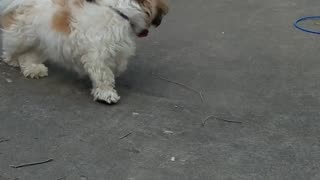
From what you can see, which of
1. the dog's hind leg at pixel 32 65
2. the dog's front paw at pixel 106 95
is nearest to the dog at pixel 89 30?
the dog's front paw at pixel 106 95

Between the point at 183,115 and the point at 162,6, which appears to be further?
the point at 162,6

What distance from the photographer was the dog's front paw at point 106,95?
468 cm

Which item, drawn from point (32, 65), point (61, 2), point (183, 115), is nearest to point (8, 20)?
point (32, 65)

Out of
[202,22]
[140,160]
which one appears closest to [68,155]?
[140,160]

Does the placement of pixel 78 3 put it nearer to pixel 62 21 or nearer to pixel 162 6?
pixel 62 21

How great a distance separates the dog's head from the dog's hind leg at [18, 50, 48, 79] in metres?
0.94

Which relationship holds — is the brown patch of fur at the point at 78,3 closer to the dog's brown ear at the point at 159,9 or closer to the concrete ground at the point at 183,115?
the dog's brown ear at the point at 159,9

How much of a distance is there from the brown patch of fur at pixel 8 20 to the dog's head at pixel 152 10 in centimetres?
105

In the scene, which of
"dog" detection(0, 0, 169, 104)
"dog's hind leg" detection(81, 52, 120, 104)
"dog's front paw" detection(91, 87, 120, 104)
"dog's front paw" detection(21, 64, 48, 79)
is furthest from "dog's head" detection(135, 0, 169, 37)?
"dog's front paw" detection(21, 64, 48, 79)

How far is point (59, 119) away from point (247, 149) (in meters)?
1.33

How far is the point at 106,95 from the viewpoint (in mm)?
4684

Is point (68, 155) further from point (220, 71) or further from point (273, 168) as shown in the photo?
point (220, 71)

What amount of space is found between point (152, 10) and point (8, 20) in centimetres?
124

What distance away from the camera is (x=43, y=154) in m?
3.91
